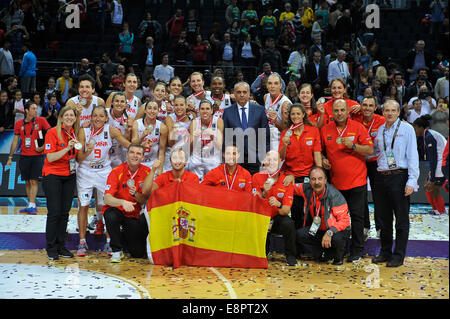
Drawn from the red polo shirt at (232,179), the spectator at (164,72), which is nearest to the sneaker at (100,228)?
the red polo shirt at (232,179)

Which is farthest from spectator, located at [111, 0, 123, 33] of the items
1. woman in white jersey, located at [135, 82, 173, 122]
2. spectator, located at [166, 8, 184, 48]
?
woman in white jersey, located at [135, 82, 173, 122]

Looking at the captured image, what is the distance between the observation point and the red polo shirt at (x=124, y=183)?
20.2 ft

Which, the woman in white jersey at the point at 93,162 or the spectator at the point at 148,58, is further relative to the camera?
the spectator at the point at 148,58

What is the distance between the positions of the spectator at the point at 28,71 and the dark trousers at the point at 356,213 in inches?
330

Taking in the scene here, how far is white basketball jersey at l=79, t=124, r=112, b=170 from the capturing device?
646cm

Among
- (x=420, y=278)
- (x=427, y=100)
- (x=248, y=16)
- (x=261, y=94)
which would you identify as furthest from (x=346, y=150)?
(x=248, y=16)

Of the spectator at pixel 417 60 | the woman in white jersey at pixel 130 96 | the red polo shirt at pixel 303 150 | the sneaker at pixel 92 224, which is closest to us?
the red polo shirt at pixel 303 150

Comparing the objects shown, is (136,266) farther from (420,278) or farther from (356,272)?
(420,278)

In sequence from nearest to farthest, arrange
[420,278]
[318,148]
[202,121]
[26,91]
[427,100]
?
[420,278] → [318,148] → [202,121] → [427,100] → [26,91]

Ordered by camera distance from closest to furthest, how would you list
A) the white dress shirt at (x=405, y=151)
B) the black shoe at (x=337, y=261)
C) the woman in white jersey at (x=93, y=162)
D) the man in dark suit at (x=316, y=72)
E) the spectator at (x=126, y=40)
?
the white dress shirt at (x=405, y=151), the black shoe at (x=337, y=261), the woman in white jersey at (x=93, y=162), the man in dark suit at (x=316, y=72), the spectator at (x=126, y=40)

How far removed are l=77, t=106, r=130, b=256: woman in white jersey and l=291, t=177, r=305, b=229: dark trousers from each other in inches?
86.3

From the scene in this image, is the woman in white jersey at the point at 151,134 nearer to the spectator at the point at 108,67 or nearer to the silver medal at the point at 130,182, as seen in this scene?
the silver medal at the point at 130,182

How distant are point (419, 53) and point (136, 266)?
973 centimetres
